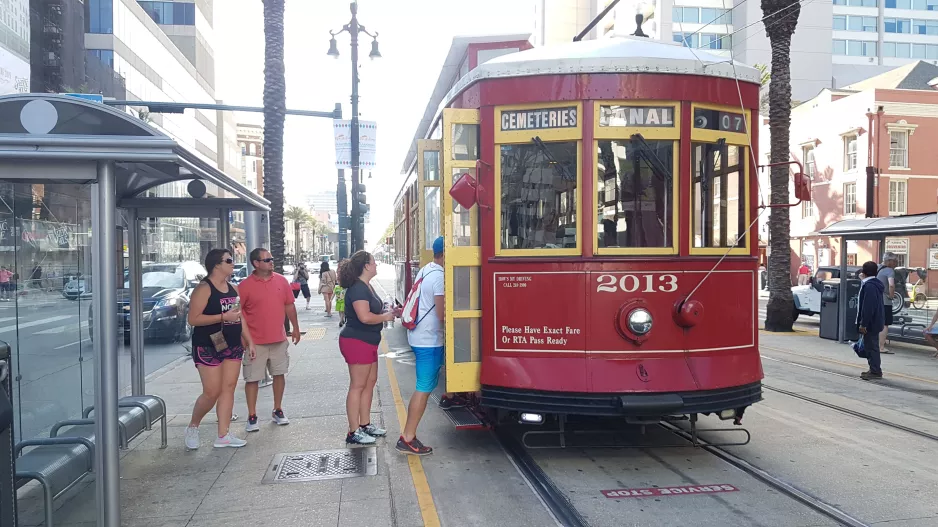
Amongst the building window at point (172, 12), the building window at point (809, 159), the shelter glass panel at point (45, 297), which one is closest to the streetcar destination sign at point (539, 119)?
the shelter glass panel at point (45, 297)

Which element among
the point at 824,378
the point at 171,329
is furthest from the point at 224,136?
the point at 824,378

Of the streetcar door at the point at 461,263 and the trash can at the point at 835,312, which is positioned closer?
the streetcar door at the point at 461,263

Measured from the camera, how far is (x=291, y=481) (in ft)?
17.4

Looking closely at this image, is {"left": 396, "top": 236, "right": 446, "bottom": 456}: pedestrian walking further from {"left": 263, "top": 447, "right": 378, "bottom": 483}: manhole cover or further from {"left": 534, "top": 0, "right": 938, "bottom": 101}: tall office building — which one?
{"left": 534, "top": 0, "right": 938, "bottom": 101}: tall office building

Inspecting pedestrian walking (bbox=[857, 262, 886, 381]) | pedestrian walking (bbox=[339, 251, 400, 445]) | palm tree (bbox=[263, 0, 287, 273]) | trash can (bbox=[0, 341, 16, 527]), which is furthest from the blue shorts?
palm tree (bbox=[263, 0, 287, 273])

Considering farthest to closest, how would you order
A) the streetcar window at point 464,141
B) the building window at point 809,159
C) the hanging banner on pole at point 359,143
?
the building window at point 809,159, the hanging banner on pole at point 359,143, the streetcar window at point 464,141

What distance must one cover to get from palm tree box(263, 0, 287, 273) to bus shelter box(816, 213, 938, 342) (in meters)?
10.9

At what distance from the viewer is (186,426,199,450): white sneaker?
618 centimetres

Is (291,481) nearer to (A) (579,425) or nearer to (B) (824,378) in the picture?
(A) (579,425)

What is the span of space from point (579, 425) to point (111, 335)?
4.54 m

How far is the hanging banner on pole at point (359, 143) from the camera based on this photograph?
16.7 metres

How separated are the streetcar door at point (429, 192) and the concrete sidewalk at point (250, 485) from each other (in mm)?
1980

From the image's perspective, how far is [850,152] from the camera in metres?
33.2

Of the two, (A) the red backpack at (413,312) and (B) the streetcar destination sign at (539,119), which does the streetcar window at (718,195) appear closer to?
(B) the streetcar destination sign at (539,119)
